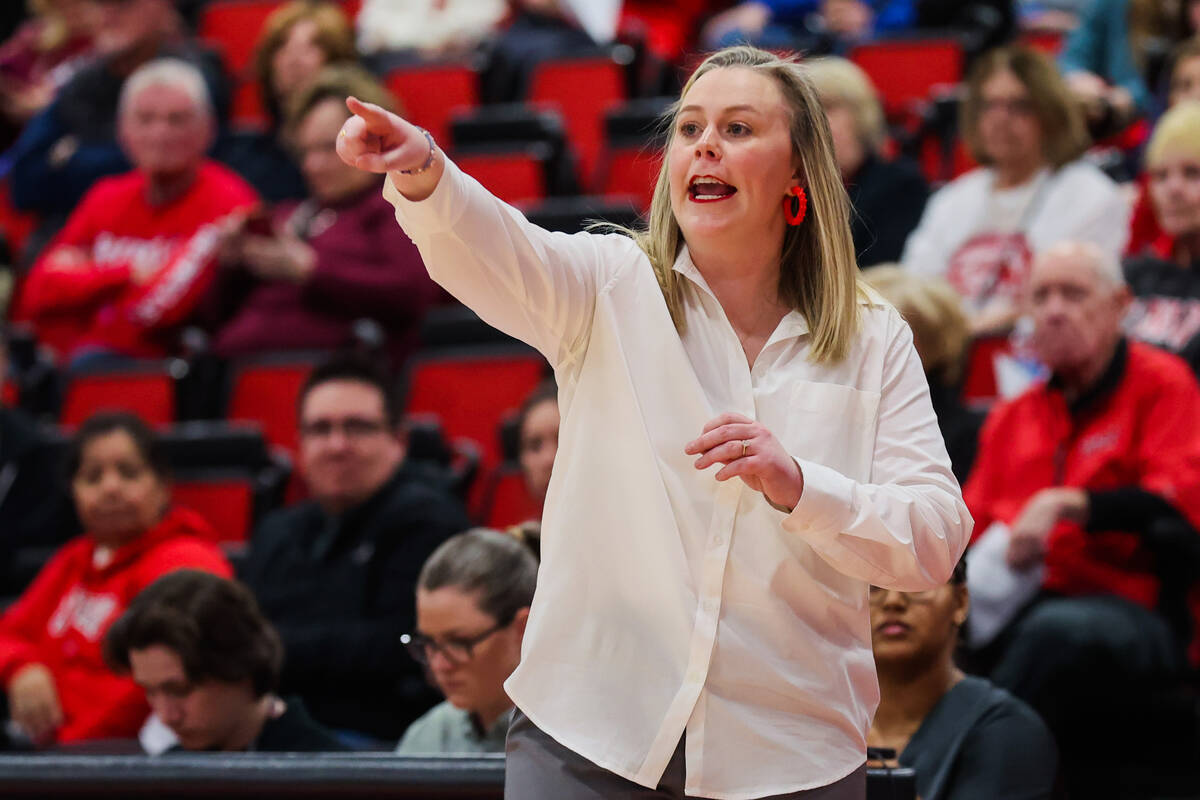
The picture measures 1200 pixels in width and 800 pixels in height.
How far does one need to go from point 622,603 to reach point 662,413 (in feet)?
0.60

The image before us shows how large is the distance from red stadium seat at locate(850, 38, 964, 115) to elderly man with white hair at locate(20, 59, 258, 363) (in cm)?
198

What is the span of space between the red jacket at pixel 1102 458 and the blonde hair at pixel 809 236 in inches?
65.0

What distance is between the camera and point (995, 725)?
2.39 m

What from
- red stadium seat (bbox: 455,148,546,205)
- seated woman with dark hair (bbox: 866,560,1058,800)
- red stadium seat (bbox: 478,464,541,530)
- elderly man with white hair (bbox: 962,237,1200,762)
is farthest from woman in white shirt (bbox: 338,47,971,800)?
red stadium seat (bbox: 455,148,546,205)

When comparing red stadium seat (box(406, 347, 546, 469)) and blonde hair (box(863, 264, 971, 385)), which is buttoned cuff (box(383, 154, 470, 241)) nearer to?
blonde hair (box(863, 264, 971, 385))

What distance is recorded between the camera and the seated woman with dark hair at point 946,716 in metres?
2.35

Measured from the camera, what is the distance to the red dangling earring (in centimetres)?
173

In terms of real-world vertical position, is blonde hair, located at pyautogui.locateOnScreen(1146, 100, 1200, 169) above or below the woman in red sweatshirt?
above

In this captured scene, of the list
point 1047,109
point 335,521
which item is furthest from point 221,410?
point 1047,109

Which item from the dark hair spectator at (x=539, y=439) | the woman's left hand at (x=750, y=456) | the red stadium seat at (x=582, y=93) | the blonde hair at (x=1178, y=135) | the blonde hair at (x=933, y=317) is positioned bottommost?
the dark hair spectator at (x=539, y=439)

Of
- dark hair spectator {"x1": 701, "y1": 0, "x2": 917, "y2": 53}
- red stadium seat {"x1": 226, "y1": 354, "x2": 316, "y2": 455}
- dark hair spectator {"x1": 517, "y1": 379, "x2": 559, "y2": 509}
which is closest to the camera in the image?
dark hair spectator {"x1": 517, "y1": 379, "x2": 559, "y2": 509}

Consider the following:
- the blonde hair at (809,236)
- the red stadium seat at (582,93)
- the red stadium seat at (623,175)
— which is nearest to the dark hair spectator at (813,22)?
the red stadium seat at (582,93)

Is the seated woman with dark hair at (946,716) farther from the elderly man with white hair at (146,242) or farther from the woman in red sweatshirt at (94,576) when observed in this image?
the elderly man with white hair at (146,242)

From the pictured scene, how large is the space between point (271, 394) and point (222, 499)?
46 centimetres
